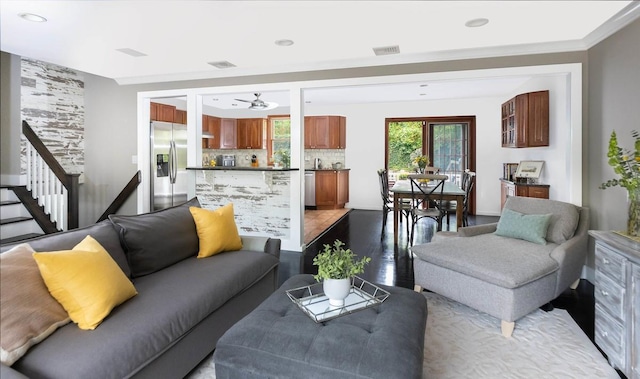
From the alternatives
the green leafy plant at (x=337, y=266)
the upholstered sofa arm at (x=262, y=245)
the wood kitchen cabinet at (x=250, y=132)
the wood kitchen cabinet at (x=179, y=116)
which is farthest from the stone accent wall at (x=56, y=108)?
the green leafy plant at (x=337, y=266)

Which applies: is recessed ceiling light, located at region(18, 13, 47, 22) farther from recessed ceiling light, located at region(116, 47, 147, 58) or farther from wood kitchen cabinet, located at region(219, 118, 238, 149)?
wood kitchen cabinet, located at region(219, 118, 238, 149)

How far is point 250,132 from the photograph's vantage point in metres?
9.13

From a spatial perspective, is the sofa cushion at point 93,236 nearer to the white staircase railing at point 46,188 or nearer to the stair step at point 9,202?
the white staircase railing at point 46,188

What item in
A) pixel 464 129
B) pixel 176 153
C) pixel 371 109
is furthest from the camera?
pixel 371 109

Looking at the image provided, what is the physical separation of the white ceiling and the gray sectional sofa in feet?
5.83

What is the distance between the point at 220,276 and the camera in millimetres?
2275

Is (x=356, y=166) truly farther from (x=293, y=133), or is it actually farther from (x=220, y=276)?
(x=220, y=276)

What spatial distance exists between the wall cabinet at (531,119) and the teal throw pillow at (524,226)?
246 cm

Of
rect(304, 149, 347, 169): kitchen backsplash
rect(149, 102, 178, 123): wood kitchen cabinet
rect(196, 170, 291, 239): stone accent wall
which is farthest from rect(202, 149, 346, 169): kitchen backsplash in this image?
rect(196, 170, 291, 239): stone accent wall

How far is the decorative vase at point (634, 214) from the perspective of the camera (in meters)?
2.11

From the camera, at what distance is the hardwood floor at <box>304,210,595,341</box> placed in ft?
9.74

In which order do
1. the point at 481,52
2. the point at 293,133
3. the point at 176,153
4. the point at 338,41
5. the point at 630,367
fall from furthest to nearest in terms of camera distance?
the point at 176,153, the point at 293,133, the point at 481,52, the point at 338,41, the point at 630,367

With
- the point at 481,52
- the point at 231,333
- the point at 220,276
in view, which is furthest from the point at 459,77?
the point at 231,333

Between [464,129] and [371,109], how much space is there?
2147mm
